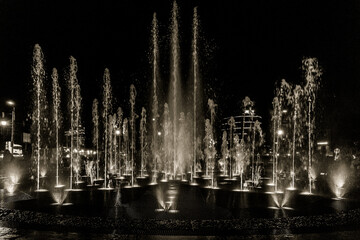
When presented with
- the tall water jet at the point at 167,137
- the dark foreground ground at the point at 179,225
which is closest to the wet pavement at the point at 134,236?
the dark foreground ground at the point at 179,225

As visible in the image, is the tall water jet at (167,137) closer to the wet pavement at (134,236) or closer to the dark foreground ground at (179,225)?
the dark foreground ground at (179,225)

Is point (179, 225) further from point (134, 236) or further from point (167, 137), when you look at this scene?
point (167, 137)

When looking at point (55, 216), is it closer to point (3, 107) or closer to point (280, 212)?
point (280, 212)

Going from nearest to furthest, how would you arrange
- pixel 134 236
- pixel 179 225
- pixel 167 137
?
pixel 134 236 → pixel 179 225 → pixel 167 137

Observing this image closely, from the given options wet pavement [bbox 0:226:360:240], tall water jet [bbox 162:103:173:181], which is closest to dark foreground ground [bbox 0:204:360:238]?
wet pavement [bbox 0:226:360:240]

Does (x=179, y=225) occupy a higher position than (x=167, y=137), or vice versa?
(x=167, y=137)

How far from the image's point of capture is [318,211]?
1304cm

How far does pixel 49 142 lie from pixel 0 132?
1904 cm

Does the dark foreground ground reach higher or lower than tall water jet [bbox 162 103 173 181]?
lower

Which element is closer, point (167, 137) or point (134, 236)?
point (134, 236)

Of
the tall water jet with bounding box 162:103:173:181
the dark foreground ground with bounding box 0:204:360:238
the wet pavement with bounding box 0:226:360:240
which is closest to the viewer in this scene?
the wet pavement with bounding box 0:226:360:240

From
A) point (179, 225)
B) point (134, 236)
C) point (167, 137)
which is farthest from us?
point (167, 137)

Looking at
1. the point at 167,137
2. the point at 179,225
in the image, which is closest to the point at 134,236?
the point at 179,225

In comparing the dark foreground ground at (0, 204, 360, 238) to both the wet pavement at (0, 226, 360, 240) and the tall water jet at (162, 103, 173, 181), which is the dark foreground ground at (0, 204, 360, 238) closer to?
the wet pavement at (0, 226, 360, 240)
